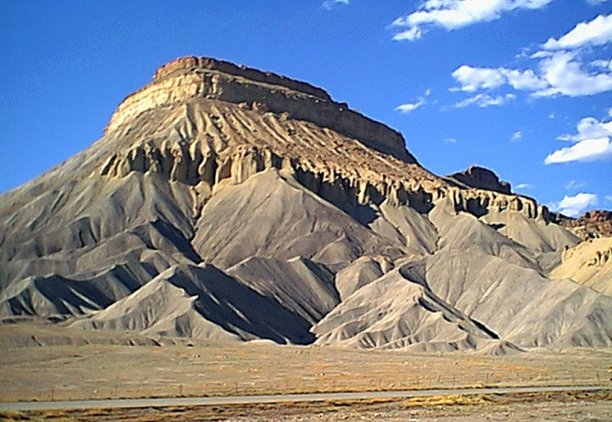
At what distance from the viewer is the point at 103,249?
133 m

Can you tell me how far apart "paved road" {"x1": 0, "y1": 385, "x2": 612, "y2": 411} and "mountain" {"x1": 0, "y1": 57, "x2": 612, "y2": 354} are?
169ft

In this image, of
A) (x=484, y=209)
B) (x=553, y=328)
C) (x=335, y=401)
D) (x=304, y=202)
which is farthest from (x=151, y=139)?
(x=335, y=401)

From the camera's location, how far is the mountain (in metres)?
111

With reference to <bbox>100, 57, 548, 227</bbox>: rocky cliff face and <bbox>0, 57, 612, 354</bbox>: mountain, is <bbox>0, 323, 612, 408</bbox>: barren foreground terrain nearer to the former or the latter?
<bbox>0, 57, 612, 354</bbox>: mountain

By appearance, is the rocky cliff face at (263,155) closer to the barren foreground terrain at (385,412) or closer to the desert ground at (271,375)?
the desert ground at (271,375)

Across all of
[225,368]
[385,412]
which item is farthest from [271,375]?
[385,412]

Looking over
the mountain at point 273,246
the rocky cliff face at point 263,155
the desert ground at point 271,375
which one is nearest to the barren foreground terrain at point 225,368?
the desert ground at point 271,375

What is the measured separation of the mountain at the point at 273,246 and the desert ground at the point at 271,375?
42.5 ft

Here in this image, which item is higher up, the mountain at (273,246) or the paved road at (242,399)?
the mountain at (273,246)

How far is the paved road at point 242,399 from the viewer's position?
1513 inches

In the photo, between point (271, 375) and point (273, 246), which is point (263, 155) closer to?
point (273, 246)

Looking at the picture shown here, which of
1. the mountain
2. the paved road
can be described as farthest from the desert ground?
the mountain

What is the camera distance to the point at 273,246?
13938 cm

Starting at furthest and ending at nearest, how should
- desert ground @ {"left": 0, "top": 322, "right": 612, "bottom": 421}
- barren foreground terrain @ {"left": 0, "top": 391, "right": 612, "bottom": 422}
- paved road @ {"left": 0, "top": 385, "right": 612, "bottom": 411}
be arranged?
paved road @ {"left": 0, "top": 385, "right": 612, "bottom": 411}, desert ground @ {"left": 0, "top": 322, "right": 612, "bottom": 421}, barren foreground terrain @ {"left": 0, "top": 391, "right": 612, "bottom": 422}
